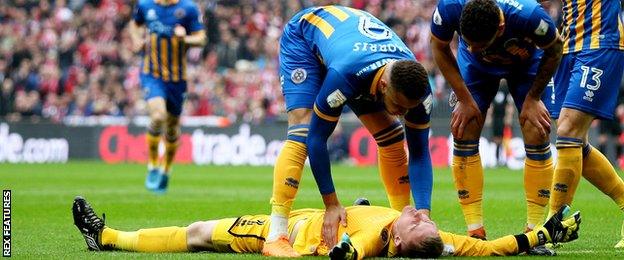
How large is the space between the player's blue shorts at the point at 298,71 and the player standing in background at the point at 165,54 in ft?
23.4

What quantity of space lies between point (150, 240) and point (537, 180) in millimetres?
2954

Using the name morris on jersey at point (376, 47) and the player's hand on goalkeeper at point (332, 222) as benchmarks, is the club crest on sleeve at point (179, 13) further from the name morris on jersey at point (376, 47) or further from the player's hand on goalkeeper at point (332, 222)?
the player's hand on goalkeeper at point (332, 222)

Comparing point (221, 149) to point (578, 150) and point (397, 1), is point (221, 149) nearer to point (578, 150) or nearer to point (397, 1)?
point (397, 1)

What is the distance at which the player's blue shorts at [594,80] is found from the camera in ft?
27.7

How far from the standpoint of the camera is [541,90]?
8.00 m

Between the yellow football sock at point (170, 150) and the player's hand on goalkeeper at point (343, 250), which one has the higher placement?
the player's hand on goalkeeper at point (343, 250)

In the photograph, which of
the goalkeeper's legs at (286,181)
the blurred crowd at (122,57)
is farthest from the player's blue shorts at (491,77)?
the blurred crowd at (122,57)

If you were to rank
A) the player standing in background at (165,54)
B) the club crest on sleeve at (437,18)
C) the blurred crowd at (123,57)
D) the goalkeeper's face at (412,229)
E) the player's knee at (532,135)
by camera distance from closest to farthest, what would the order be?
1. the goalkeeper's face at (412,229)
2. the club crest on sleeve at (437,18)
3. the player's knee at (532,135)
4. the player standing in background at (165,54)
5. the blurred crowd at (123,57)

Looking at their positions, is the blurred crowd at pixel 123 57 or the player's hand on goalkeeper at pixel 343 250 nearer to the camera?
the player's hand on goalkeeper at pixel 343 250

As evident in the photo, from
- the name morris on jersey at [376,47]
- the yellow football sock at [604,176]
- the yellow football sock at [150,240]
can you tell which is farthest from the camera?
the yellow football sock at [604,176]

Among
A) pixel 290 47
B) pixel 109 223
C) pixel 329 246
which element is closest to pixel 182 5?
pixel 109 223

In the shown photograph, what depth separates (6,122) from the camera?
1069 inches

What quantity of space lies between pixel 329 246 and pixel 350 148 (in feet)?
59.5

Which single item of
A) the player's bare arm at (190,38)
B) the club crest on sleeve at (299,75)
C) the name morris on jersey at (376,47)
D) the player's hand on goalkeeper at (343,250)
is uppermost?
the name morris on jersey at (376,47)
